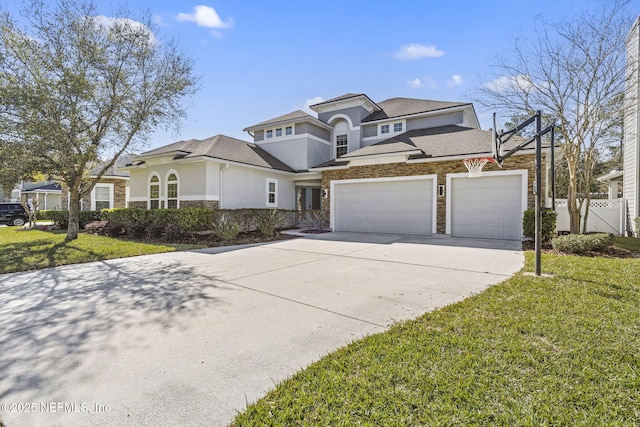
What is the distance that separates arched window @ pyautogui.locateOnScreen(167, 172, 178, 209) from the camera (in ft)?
48.9

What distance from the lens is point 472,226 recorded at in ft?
40.1

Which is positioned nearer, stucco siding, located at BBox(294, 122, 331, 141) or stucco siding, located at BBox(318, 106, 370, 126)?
stucco siding, located at BBox(294, 122, 331, 141)

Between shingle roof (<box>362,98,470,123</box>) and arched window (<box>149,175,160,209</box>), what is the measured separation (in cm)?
1185

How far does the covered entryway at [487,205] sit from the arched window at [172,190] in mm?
12438

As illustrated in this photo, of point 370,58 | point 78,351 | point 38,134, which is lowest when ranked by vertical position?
point 78,351

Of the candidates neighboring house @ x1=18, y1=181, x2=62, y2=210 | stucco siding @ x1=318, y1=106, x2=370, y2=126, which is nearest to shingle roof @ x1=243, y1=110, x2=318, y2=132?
stucco siding @ x1=318, y1=106, x2=370, y2=126

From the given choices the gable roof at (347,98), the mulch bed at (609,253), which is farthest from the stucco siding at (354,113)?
the mulch bed at (609,253)

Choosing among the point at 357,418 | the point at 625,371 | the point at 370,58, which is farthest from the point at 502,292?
the point at 370,58

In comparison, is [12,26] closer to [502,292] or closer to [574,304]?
[502,292]

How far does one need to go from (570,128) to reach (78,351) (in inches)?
554

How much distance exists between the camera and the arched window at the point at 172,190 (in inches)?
587

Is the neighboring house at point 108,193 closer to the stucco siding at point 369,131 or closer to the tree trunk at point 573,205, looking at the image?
the stucco siding at point 369,131

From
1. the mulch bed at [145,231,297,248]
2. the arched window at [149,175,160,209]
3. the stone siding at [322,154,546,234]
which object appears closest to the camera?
the stone siding at [322,154,546,234]

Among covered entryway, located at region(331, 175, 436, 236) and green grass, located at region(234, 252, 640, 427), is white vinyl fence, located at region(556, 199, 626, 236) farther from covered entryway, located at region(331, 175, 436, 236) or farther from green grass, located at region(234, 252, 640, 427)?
green grass, located at region(234, 252, 640, 427)
